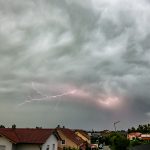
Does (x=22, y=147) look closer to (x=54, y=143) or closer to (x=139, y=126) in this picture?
(x=54, y=143)

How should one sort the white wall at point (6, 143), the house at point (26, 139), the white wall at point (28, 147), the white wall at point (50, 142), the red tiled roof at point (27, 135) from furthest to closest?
the white wall at point (50, 142), the white wall at point (28, 147), the red tiled roof at point (27, 135), the house at point (26, 139), the white wall at point (6, 143)

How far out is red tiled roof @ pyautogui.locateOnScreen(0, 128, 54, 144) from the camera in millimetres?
45250

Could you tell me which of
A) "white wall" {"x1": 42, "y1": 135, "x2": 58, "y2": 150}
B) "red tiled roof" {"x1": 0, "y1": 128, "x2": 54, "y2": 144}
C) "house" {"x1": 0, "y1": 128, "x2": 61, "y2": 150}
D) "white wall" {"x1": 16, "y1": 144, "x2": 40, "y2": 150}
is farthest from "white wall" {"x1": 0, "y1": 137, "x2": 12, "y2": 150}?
"white wall" {"x1": 42, "y1": 135, "x2": 58, "y2": 150}

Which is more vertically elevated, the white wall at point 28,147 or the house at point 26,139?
the house at point 26,139

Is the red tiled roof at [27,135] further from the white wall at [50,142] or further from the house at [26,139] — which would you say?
the white wall at [50,142]

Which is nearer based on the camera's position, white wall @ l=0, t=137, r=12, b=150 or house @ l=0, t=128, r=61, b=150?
white wall @ l=0, t=137, r=12, b=150

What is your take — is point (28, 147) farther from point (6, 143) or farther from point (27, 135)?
point (6, 143)

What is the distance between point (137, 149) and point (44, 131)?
15032mm

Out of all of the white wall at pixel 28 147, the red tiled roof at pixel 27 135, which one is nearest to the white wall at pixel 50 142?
the red tiled roof at pixel 27 135

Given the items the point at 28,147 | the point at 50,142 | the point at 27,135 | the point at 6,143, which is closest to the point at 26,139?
the point at 28,147

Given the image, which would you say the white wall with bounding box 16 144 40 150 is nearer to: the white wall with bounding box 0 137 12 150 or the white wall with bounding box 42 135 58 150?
the white wall with bounding box 42 135 58 150

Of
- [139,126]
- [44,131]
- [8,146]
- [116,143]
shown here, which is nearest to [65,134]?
[116,143]

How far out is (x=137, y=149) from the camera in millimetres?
51250

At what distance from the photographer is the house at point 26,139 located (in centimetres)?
4453
